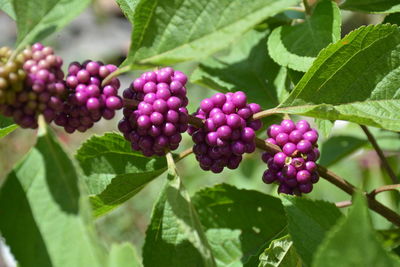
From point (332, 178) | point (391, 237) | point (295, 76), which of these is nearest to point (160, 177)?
point (391, 237)

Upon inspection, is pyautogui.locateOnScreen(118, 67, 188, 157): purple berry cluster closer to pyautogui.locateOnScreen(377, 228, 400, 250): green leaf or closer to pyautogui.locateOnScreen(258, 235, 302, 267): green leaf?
pyautogui.locateOnScreen(258, 235, 302, 267): green leaf

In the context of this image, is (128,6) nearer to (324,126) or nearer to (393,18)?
(324,126)

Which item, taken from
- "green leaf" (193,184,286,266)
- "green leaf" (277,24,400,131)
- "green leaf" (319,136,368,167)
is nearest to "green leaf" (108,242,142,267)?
"green leaf" (277,24,400,131)

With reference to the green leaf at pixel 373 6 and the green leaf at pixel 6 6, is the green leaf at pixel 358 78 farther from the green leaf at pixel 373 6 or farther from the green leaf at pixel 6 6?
the green leaf at pixel 6 6

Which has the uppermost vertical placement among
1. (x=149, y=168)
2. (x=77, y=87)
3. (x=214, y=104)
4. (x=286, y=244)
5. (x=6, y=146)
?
(x=77, y=87)

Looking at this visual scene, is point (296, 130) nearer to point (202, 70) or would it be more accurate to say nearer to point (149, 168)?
point (149, 168)

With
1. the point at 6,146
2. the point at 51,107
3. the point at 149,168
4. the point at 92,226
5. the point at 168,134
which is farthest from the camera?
the point at 6,146

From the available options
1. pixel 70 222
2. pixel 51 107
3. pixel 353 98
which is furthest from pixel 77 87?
pixel 353 98
